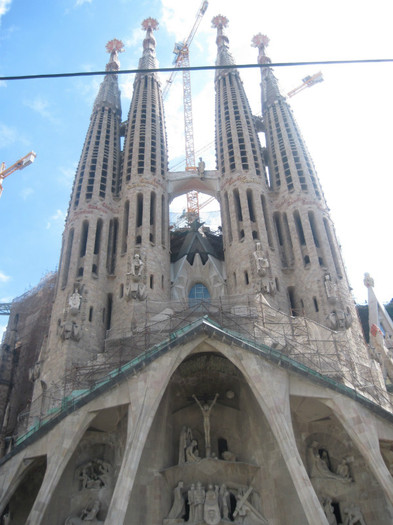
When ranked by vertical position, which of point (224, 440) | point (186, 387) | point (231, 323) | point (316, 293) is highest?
point (316, 293)

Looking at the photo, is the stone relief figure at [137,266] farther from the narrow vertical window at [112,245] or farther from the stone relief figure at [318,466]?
the stone relief figure at [318,466]

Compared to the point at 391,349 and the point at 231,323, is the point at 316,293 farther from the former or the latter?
the point at 391,349

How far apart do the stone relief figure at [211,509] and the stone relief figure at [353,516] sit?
181 inches

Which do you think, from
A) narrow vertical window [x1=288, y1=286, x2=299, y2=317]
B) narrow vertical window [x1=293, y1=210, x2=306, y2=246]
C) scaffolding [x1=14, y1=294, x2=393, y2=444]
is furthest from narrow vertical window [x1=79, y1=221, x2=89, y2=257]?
narrow vertical window [x1=293, y1=210, x2=306, y2=246]

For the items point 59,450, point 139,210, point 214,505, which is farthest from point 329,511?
point 139,210

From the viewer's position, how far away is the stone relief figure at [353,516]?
18109 mm

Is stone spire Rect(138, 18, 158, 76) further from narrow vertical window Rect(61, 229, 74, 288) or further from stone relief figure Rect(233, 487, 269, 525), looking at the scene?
stone relief figure Rect(233, 487, 269, 525)

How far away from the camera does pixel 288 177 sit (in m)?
31.5

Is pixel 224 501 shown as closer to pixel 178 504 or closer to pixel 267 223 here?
pixel 178 504

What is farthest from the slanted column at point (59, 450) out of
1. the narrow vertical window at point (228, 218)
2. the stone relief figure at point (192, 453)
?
the narrow vertical window at point (228, 218)

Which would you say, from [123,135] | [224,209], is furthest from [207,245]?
[123,135]

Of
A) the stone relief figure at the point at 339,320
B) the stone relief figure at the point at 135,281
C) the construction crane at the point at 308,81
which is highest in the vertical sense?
the construction crane at the point at 308,81

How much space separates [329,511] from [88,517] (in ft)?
28.7

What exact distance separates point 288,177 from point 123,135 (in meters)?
13.5
